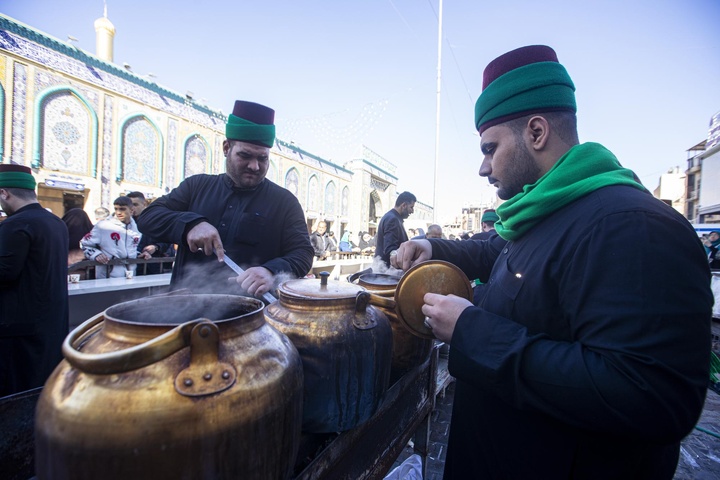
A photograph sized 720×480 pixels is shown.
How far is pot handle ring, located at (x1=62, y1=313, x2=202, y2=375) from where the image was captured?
70 cm

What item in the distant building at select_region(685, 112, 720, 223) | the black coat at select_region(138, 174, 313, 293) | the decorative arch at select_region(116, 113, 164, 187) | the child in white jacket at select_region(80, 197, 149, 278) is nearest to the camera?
the black coat at select_region(138, 174, 313, 293)

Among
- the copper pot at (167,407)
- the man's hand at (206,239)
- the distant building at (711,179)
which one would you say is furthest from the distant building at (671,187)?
the copper pot at (167,407)

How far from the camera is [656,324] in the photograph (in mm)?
824

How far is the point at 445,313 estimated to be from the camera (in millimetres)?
1227

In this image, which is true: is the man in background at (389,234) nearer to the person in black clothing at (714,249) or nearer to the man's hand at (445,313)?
the man's hand at (445,313)

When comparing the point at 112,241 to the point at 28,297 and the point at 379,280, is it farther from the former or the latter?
the point at 379,280

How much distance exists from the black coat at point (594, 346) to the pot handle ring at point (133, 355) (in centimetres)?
82

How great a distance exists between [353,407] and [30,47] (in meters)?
15.5

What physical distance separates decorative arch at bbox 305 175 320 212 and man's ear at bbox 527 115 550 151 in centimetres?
2335

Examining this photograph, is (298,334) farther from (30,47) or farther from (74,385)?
(30,47)

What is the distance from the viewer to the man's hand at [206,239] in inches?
73.0

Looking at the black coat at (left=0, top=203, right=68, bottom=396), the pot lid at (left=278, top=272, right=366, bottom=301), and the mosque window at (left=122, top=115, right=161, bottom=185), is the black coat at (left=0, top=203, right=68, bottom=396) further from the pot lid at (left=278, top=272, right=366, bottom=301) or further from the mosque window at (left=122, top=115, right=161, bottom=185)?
the mosque window at (left=122, top=115, right=161, bottom=185)

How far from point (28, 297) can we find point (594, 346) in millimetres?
3706

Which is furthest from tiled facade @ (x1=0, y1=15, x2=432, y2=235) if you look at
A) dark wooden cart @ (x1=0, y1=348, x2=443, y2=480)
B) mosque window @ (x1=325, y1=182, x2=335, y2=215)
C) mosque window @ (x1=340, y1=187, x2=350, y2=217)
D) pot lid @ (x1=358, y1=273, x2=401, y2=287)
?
pot lid @ (x1=358, y1=273, x2=401, y2=287)
